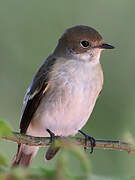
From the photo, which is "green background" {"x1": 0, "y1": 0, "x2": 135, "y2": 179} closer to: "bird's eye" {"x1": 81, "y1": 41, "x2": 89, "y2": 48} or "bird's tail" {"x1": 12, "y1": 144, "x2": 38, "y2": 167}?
"bird's tail" {"x1": 12, "y1": 144, "x2": 38, "y2": 167}

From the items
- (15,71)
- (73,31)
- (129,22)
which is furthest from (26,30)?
(73,31)

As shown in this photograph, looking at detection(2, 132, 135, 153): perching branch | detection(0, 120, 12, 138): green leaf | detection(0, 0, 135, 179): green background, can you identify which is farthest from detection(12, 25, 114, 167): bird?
detection(0, 120, 12, 138): green leaf

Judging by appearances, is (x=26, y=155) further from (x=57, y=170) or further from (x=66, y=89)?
(x=57, y=170)

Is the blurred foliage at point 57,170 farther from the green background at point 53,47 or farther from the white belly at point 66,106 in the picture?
the green background at point 53,47

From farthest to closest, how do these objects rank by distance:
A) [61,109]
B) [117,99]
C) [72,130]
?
[117,99] < [72,130] < [61,109]

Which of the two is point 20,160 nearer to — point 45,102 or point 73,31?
Result: point 45,102

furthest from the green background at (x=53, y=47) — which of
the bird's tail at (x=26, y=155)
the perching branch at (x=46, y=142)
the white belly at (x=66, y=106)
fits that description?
the perching branch at (x=46, y=142)
